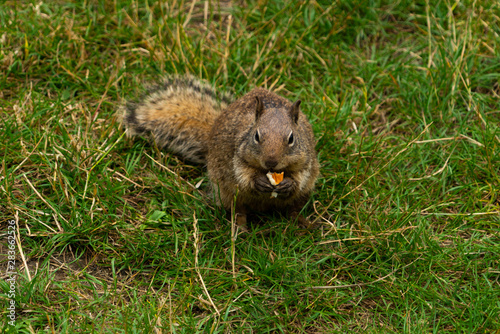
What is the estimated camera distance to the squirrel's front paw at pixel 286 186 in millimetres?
3723

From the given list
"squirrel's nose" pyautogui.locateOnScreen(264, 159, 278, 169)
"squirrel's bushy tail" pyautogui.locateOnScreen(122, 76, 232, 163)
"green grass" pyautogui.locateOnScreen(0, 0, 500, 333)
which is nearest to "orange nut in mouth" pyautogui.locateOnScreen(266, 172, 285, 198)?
"squirrel's nose" pyautogui.locateOnScreen(264, 159, 278, 169)

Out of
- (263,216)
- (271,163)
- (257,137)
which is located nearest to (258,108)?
(257,137)

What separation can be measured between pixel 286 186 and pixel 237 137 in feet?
1.62

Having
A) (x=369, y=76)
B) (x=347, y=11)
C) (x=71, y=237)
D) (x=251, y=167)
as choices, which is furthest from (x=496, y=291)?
(x=347, y=11)

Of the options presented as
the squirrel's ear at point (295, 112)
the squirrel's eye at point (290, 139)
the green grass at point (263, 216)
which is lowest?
the green grass at point (263, 216)

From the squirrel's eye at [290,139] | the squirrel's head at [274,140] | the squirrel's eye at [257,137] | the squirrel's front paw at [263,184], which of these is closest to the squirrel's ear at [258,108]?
the squirrel's head at [274,140]

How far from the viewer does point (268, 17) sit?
5418 mm

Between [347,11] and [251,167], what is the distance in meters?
2.45

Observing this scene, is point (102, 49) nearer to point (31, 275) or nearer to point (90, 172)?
point (90, 172)

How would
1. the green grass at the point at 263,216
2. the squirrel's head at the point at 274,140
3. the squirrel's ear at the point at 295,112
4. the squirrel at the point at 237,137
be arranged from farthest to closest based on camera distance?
the squirrel's ear at the point at 295,112
the squirrel at the point at 237,137
the squirrel's head at the point at 274,140
the green grass at the point at 263,216

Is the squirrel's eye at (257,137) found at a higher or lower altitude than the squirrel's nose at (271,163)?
higher

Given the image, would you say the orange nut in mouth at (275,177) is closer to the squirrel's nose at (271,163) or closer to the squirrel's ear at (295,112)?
the squirrel's nose at (271,163)

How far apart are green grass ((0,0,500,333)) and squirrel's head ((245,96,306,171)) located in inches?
22.1

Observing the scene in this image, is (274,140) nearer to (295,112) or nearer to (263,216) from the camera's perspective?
(295,112)
